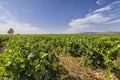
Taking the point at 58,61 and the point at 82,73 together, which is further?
the point at 58,61

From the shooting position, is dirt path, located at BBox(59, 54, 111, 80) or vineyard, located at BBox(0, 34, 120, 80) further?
dirt path, located at BBox(59, 54, 111, 80)

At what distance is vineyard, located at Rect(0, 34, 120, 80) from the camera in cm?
322

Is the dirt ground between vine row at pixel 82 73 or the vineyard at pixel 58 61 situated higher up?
the vineyard at pixel 58 61

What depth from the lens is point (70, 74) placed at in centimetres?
622

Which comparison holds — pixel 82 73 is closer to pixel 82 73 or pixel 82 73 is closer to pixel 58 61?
pixel 82 73

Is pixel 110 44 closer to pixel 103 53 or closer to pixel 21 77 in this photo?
pixel 103 53

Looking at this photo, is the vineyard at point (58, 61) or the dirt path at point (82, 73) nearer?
the vineyard at point (58, 61)

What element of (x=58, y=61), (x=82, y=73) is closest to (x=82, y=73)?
(x=82, y=73)

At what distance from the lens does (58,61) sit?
6.79m

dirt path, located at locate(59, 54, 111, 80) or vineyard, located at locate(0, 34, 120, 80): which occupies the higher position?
vineyard, located at locate(0, 34, 120, 80)

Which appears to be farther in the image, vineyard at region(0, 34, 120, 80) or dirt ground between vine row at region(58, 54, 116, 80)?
dirt ground between vine row at region(58, 54, 116, 80)

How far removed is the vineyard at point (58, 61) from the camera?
127 inches

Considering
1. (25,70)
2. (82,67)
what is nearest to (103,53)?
(82,67)

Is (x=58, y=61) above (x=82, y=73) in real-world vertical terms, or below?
above
